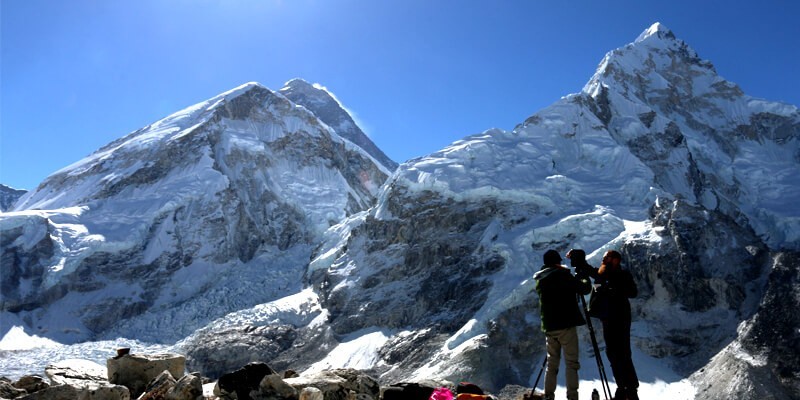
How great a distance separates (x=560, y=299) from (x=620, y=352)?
1.11 metres

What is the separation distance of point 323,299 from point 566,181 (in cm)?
3273

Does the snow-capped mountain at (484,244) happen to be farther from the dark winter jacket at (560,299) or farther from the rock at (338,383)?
the dark winter jacket at (560,299)

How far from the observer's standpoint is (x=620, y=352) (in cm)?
827

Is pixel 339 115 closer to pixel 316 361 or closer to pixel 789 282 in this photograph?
pixel 316 361

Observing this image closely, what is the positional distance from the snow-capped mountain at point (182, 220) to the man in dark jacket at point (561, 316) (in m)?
67.2

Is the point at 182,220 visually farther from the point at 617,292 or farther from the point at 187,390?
the point at 617,292

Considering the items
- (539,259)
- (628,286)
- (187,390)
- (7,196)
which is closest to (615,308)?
(628,286)

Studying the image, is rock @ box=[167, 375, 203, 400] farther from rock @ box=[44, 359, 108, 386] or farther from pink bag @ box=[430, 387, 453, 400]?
pink bag @ box=[430, 387, 453, 400]

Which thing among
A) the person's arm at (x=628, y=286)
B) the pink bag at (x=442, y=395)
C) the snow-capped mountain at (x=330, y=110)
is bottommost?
the pink bag at (x=442, y=395)

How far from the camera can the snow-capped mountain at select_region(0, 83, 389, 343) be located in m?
75.9

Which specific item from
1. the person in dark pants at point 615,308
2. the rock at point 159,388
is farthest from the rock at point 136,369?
the person in dark pants at point 615,308

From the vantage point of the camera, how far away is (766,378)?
38500 millimetres

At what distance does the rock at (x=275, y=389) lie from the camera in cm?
766

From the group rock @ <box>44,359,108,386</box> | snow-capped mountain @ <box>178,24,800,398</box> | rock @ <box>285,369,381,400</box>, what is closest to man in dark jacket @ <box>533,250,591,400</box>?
rock @ <box>285,369,381,400</box>
